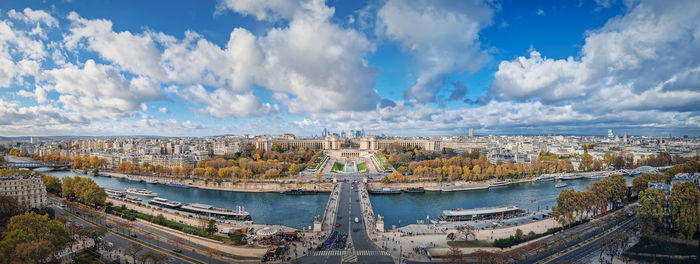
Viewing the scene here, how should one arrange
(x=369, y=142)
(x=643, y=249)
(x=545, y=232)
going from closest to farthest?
(x=643, y=249) → (x=545, y=232) → (x=369, y=142)

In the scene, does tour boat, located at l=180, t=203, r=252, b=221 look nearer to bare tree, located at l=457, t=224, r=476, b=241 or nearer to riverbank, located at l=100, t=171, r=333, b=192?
riverbank, located at l=100, t=171, r=333, b=192

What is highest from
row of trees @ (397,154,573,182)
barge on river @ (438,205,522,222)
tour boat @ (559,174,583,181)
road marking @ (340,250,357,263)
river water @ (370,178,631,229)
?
row of trees @ (397,154,573,182)

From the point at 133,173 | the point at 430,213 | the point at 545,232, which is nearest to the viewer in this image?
the point at 545,232

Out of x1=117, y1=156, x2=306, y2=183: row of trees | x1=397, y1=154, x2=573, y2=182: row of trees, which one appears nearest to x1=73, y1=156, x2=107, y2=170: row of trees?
x1=117, y1=156, x2=306, y2=183: row of trees

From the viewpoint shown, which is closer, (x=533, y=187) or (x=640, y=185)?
(x=640, y=185)

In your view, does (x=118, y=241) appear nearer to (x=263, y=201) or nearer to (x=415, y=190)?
(x=263, y=201)

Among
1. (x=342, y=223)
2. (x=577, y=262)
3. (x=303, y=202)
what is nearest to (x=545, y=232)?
(x=577, y=262)

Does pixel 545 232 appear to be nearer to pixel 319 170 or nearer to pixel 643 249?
pixel 643 249
